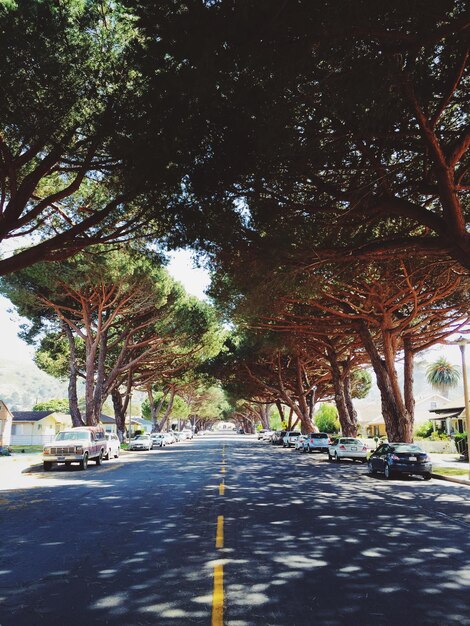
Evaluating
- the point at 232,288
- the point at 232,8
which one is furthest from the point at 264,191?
the point at 232,288

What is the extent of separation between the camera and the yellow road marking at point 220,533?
7840mm

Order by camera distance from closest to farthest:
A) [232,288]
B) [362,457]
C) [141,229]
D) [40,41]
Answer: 1. [40,41]
2. [141,229]
3. [232,288]
4. [362,457]

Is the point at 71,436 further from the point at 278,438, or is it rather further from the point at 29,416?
the point at 29,416

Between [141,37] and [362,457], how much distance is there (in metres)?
23.1

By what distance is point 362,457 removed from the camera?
28.5 meters

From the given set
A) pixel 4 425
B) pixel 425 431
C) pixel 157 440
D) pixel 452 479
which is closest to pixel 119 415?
pixel 157 440

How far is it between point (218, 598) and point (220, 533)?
3.41 meters

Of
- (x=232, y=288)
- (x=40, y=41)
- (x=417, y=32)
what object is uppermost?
(x=40, y=41)

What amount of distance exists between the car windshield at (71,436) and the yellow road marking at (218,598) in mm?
19548

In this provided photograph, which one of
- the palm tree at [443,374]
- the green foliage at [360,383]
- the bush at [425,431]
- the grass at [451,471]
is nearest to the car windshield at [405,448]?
the grass at [451,471]

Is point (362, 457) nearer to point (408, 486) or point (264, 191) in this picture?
point (408, 486)

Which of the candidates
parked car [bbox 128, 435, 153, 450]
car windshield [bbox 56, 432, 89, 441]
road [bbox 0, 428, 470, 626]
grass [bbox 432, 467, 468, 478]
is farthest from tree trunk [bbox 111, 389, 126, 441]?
road [bbox 0, 428, 470, 626]

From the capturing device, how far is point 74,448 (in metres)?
23.0

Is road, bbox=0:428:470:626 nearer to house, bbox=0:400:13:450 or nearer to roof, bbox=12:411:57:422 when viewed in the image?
house, bbox=0:400:13:450
